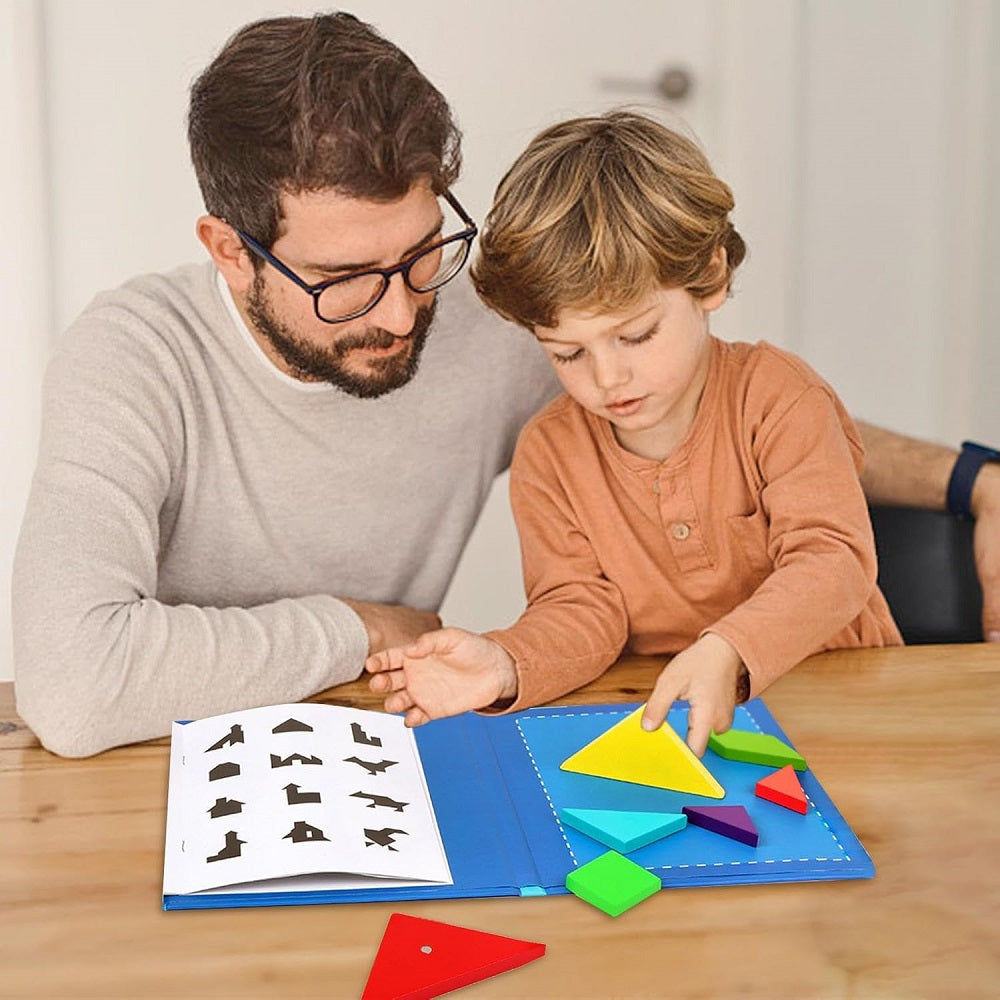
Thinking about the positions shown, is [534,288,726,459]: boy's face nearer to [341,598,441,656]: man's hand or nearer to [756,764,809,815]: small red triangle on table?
[341,598,441,656]: man's hand

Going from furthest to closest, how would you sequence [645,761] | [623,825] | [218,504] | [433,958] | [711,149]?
1. [711,149]
2. [218,504]
3. [645,761]
4. [623,825]
5. [433,958]

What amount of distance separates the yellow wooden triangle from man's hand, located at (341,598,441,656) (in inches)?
11.7

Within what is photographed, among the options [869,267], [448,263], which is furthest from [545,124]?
[448,263]

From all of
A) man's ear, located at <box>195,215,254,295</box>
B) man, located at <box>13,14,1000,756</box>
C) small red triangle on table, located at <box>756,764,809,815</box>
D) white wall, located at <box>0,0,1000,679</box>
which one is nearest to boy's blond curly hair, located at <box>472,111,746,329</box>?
man, located at <box>13,14,1000,756</box>

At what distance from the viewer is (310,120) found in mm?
1377

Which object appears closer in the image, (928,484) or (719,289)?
(719,289)

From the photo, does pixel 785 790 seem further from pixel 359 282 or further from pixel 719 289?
pixel 359 282

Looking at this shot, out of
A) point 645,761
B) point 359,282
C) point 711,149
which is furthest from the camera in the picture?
point 711,149

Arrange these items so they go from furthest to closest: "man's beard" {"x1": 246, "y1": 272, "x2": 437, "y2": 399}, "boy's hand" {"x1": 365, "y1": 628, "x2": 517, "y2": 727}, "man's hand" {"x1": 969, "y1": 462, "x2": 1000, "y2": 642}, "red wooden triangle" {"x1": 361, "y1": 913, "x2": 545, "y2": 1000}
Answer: "man's hand" {"x1": 969, "y1": 462, "x2": 1000, "y2": 642}
"man's beard" {"x1": 246, "y1": 272, "x2": 437, "y2": 399}
"boy's hand" {"x1": 365, "y1": 628, "x2": 517, "y2": 727}
"red wooden triangle" {"x1": 361, "y1": 913, "x2": 545, "y2": 1000}

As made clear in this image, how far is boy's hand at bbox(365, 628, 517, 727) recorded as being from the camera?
1267 mm

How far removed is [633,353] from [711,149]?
1.39 m

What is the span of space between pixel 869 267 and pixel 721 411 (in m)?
1.43

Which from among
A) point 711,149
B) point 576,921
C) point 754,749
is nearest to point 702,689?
point 754,749

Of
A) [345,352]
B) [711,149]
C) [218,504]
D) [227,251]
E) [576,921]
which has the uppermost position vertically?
[711,149]
